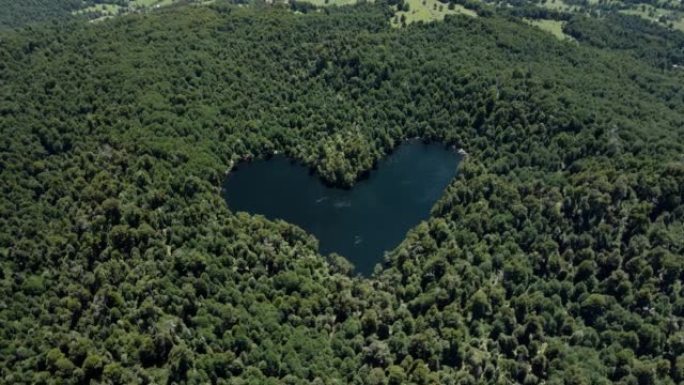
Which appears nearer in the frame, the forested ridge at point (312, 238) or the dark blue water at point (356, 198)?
the forested ridge at point (312, 238)

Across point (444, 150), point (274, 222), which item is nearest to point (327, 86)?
point (444, 150)

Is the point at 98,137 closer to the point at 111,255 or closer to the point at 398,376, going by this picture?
the point at 111,255

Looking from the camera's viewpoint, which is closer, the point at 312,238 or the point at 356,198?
the point at 312,238

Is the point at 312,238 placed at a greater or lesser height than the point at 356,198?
greater

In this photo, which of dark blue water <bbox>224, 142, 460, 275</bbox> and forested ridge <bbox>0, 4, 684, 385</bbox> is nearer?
forested ridge <bbox>0, 4, 684, 385</bbox>
